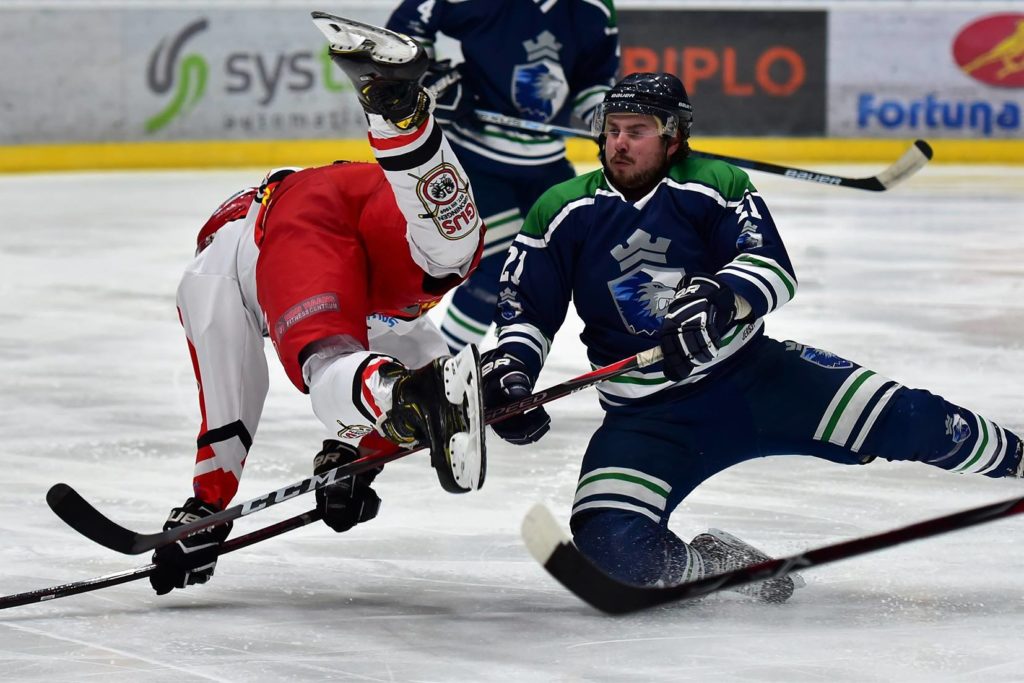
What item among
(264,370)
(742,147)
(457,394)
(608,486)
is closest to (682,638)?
(608,486)

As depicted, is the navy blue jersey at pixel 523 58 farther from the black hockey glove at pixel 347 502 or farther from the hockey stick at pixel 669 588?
the hockey stick at pixel 669 588

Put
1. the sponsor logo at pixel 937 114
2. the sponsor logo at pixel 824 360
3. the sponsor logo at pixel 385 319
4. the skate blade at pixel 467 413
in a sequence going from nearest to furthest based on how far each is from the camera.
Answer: the skate blade at pixel 467 413 < the sponsor logo at pixel 824 360 < the sponsor logo at pixel 385 319 < the sponsor logo at pixel 937 114

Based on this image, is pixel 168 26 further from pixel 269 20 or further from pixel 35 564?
pixel 35 564

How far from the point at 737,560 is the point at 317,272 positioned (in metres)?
0.70

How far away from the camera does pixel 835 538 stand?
8.13 feet

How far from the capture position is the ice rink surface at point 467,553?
76.2 inches

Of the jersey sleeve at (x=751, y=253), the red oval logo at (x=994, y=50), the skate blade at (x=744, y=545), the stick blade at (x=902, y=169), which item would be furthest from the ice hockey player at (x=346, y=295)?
the red oval logo at (x=994, y=50)

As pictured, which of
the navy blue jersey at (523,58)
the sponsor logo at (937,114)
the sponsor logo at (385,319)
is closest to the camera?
the sponsor logo at (385,319)

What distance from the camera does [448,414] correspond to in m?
1.94

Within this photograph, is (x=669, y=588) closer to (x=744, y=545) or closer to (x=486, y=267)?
(x=744, y=545)

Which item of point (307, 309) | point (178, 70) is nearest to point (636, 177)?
point (307, 309)

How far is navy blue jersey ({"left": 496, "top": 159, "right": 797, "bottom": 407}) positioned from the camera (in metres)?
2.27

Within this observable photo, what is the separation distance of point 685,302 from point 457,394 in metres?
0.35

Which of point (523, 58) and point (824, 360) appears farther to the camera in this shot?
point (523, 58)
